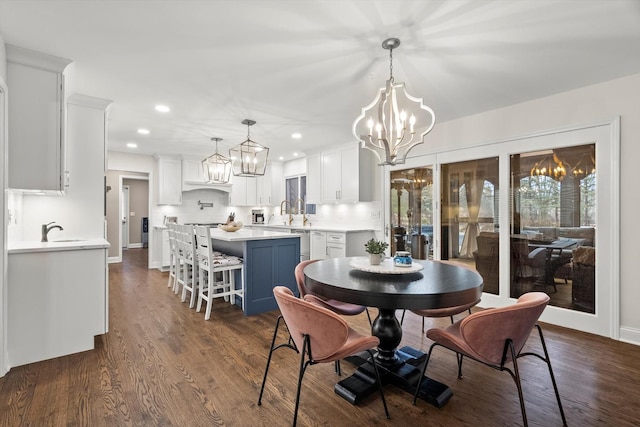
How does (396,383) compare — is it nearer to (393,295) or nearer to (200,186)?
(393,295)

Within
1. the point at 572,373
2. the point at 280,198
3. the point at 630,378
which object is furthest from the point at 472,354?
the point at 280,198

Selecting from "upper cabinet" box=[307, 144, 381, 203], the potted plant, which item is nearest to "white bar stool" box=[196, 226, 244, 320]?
the potted plant

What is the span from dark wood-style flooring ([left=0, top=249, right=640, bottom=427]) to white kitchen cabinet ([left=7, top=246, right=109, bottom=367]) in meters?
0.14

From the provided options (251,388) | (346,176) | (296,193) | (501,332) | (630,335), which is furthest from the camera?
(296,193)

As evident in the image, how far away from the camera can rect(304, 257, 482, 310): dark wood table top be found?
1.67m

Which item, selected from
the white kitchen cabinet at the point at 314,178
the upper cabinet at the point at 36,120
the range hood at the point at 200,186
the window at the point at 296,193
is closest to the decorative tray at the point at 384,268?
the upper cabinet at the point at 36,120

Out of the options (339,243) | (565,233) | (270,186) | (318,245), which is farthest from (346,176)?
(565,233)

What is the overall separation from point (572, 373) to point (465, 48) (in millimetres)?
2583

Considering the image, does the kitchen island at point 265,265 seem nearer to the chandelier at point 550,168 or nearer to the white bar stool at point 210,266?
the white bar stool at point 210,266

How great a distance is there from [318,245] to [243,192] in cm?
288

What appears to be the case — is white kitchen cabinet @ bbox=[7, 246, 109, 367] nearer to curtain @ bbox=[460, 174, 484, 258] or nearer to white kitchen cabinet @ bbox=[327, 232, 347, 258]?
white kitchen cabinet @ bbox=[327, 232, 347, 258]

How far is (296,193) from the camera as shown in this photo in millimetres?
7566

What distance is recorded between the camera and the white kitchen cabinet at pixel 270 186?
7.76 meters

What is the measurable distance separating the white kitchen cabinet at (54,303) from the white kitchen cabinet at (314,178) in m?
3.92
